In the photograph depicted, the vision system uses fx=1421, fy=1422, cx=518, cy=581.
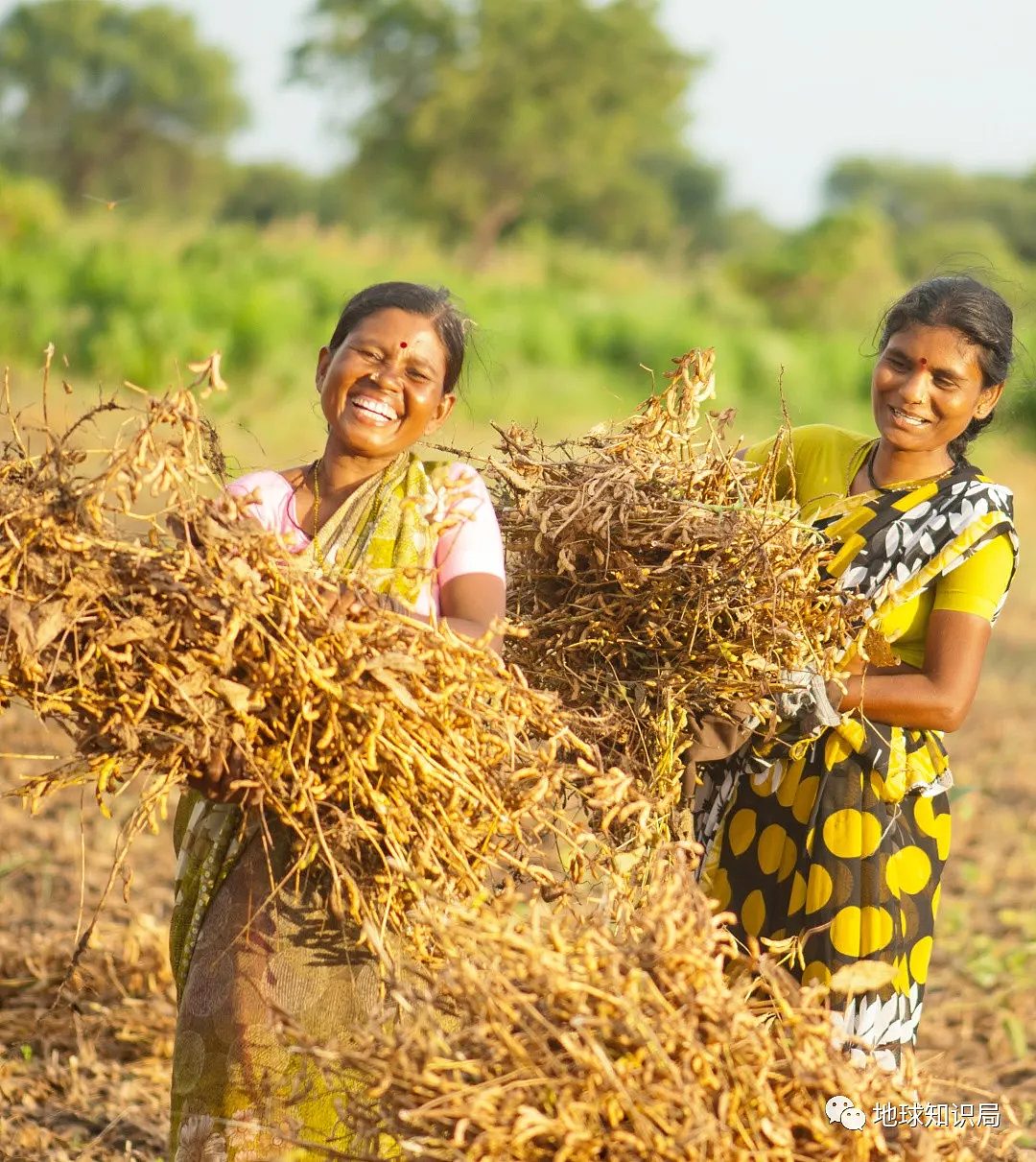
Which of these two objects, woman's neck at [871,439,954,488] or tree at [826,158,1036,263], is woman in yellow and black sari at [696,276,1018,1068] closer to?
woman's neck at [871,439,954,488]

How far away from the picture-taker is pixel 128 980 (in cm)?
392

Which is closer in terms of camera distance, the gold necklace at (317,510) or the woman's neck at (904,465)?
the gold necklace at (317,510)

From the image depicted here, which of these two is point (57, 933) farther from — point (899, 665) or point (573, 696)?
point (899, 665)

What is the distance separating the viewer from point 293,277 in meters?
15.5

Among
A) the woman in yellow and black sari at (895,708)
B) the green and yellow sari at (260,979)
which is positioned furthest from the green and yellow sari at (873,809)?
the green and yellow sari at (260,979)

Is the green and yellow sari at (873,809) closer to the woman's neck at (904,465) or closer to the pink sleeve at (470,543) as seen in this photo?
the woman's neck at (904,465)

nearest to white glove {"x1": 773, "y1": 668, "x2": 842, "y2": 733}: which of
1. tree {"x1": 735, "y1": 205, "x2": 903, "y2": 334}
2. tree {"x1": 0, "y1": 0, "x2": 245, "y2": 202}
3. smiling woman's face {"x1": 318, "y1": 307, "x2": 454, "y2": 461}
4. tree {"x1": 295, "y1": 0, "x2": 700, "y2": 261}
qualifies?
smiling woman's face {"x1": 318, "y1": 307, "x2": 454, "y2": 461}

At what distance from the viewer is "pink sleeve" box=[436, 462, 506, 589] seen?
2191 millimetres

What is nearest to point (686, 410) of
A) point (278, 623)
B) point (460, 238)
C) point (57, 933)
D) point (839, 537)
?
point (839, 537)

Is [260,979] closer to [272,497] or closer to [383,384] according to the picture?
[272,497]

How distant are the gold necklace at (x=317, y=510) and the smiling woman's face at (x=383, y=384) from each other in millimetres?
71

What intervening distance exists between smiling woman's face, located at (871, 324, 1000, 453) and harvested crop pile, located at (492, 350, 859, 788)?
13.2 inches

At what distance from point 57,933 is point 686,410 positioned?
2.63m

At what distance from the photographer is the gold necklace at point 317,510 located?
87.2 inches
